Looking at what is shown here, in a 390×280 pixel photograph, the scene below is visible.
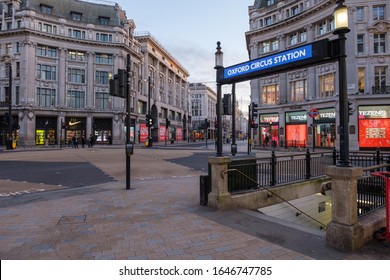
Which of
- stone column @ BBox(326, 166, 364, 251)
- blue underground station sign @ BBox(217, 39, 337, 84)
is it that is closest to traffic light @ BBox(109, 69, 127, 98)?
blue underground station sign @ BBox(217, 39, 337, 84)

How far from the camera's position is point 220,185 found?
6434 mm

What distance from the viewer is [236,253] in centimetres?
397

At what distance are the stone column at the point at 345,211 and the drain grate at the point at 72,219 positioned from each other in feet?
15.0

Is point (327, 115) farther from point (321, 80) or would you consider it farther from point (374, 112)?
point (374, 112)

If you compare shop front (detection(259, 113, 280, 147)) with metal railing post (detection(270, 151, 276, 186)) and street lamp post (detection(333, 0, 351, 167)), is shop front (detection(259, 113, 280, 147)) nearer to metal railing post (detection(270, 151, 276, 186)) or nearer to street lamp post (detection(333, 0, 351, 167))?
metal railing post (detection(270, 151, 276, 186))

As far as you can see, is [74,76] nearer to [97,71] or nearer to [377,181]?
[97,71]

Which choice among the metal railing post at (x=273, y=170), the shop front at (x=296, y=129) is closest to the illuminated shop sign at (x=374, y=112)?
the shop front at (x=296, y=129)

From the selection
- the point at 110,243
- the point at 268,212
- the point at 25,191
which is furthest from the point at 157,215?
the point at 25,191

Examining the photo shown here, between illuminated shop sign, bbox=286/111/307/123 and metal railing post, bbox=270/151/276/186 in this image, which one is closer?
metal railing post, bbox=270/151/276/186

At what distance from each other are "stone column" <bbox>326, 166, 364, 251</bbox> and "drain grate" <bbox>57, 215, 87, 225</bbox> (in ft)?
15.0

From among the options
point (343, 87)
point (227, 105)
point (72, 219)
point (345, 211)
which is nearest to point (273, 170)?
point (227, 105)

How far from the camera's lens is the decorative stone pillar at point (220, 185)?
643 centimetres

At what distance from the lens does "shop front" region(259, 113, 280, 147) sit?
129ft

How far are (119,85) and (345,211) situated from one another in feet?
24.0
